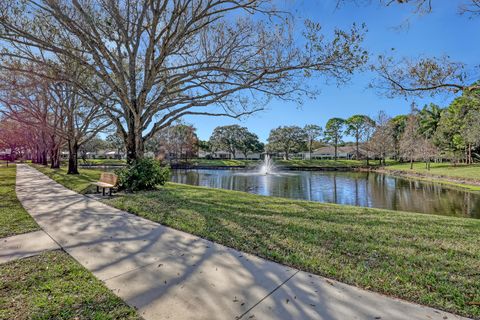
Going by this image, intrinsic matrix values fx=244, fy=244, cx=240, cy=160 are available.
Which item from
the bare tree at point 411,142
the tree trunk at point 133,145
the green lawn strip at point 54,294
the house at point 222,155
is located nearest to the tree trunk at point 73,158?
the tree trunk at point 133,145

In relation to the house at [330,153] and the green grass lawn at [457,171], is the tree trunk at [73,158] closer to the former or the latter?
the green grass lawn at [457,171]

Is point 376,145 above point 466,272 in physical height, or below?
above

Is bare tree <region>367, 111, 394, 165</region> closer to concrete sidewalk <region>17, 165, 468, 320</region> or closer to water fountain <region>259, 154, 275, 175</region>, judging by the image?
water fountain <region>259, 154, 275, 175</region>

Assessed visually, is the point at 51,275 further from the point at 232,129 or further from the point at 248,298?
the point at 232,129

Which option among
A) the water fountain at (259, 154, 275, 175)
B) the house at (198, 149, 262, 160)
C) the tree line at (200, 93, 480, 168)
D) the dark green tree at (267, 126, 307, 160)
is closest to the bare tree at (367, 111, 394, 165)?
the tree line at (200, 93, 480, 168)

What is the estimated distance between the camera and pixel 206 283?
2.73m

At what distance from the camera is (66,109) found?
16.1 m

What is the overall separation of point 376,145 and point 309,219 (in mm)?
39905

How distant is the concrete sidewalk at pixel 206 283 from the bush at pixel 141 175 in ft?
14.5

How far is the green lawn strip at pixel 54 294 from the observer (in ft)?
7.23

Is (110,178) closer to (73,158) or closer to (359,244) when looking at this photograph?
(359,244)

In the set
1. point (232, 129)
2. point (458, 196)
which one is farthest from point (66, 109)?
point (232, 129)

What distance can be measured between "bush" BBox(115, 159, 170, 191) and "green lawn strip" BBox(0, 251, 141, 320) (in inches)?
228

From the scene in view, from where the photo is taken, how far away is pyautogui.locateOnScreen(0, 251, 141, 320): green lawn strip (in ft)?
7.23
